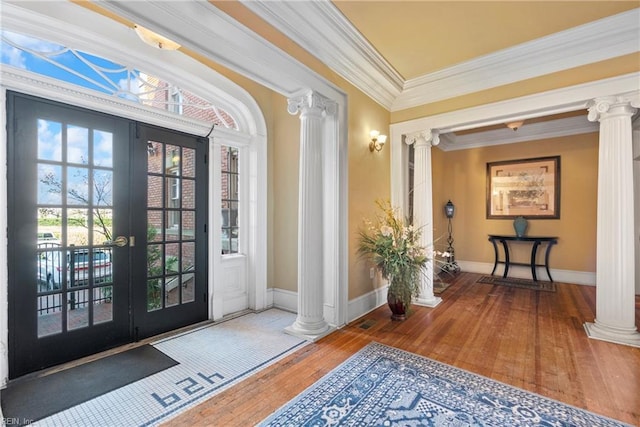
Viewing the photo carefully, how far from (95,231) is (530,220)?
6.79 meters

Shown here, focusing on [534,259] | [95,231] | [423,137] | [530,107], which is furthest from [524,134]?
[95,231]

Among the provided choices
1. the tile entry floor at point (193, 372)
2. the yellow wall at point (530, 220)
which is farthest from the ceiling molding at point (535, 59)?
the tile entry floor at point (193, 372)

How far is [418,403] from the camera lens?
6.46 ft

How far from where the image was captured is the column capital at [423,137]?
4.06 metres

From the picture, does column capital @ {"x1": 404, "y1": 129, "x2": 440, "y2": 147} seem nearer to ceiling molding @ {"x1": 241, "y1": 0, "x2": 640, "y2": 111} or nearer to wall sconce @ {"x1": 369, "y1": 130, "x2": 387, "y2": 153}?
ceiling molding @ {"x1": 241, "y1": 0, "x2": 640, "y2": 111}

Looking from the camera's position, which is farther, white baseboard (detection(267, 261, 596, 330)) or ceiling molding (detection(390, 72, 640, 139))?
white baseboard (detection(267, 261, 596, 330))

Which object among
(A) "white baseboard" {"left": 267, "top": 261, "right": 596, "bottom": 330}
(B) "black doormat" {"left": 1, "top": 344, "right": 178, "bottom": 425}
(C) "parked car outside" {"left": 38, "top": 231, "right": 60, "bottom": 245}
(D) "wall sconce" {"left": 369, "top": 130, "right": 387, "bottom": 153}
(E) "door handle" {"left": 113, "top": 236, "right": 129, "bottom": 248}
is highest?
(D) "wall sconce" {"left": 369, "top": 130, "right": 387, "bottom": 153}

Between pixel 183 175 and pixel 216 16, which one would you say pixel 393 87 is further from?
pixel 183 175

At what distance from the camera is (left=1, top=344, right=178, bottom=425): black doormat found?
190cm

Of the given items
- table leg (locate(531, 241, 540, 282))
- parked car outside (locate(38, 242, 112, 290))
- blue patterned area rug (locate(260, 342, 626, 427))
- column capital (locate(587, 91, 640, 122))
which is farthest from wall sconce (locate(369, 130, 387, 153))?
table leg (locate(531, 241, 540, 282))

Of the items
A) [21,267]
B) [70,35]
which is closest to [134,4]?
[70,35]

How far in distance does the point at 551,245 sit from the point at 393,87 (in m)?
4.27

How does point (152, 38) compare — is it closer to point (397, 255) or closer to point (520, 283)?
point (397, 255)

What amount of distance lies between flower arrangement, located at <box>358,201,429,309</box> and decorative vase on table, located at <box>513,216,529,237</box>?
3.11m
